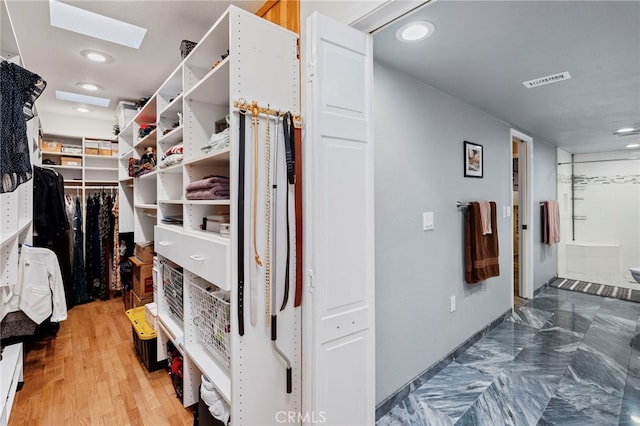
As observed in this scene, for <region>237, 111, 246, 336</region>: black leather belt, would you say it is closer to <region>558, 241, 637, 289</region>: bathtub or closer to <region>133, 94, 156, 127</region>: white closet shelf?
<region>133, 94, 156, 127</region>: white closet shelf

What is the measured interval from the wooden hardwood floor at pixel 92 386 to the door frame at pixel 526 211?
4208 millimetres

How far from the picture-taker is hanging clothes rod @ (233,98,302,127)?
124 centimetres

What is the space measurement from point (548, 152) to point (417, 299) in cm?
401

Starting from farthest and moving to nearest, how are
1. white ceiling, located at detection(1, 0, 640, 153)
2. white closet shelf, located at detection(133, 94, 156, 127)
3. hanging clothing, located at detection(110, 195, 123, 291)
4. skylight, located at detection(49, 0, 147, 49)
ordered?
hanging clothing, located at detection(110, 195, 123, 291)
white closet shelf, located at detection(133, 94, 156, 127)
skylight, located at detection(49, 0, 147, 49)
white ceiling, located at detection(1, 0, 640, 153)

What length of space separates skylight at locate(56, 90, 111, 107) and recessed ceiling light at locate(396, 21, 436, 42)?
3524mm

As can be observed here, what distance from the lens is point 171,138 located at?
214cm

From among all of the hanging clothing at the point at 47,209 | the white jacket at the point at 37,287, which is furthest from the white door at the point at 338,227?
the hanging clothing at the point at 47,209

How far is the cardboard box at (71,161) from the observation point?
4.09 m

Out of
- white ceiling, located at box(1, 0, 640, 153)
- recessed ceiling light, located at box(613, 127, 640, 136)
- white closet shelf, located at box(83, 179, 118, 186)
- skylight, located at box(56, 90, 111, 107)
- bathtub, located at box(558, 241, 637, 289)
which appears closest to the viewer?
white ceiling, located at box(1, 0, 640, 153)

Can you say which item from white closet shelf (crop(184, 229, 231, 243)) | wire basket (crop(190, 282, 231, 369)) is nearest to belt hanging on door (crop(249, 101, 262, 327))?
white closet shelf (crop(184, 229, 231, 243))

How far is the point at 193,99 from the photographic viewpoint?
1.78 meters

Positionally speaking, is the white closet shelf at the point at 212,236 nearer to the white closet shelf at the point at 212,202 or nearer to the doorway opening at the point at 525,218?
the white closet shelf at the point at 212,202

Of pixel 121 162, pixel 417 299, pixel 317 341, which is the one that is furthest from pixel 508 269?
pixel 121 162

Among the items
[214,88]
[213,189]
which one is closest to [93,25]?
[214,88]
